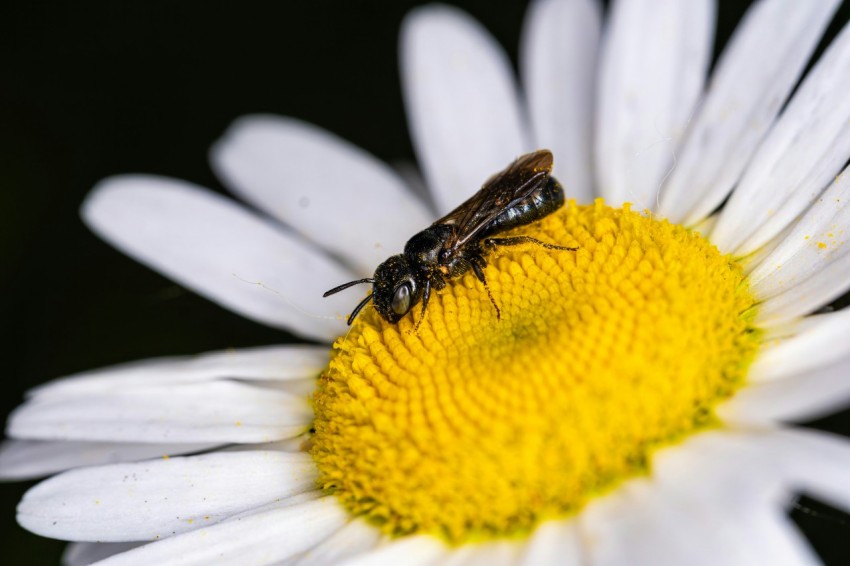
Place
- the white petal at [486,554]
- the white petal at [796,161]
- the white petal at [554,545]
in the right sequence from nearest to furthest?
the white petal at [554,545] → the white petal at [486,554] → the white petal at [796,161]

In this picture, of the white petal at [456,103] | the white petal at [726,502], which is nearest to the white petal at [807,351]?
the white petal at [726,502]

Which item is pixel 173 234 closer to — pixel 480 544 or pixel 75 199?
pixel 75 199

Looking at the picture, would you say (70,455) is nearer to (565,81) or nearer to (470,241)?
(470,241)

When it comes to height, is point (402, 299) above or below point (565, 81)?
below

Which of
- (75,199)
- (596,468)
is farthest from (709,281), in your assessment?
(75,199)

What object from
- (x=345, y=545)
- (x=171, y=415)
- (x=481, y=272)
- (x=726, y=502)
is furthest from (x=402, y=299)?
(x=726, y=502)

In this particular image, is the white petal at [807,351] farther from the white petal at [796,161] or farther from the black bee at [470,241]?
the black bee at [470,241]

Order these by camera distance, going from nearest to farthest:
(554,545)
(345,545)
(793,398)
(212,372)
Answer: (793,398)
(554,545)
(345,545)
(212,372)

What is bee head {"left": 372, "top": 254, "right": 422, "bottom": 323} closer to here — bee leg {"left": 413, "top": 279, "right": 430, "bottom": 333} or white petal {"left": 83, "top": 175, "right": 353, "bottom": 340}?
bee leg {"left": 413, "top": 279, "right": 430, "bottom": 333}
